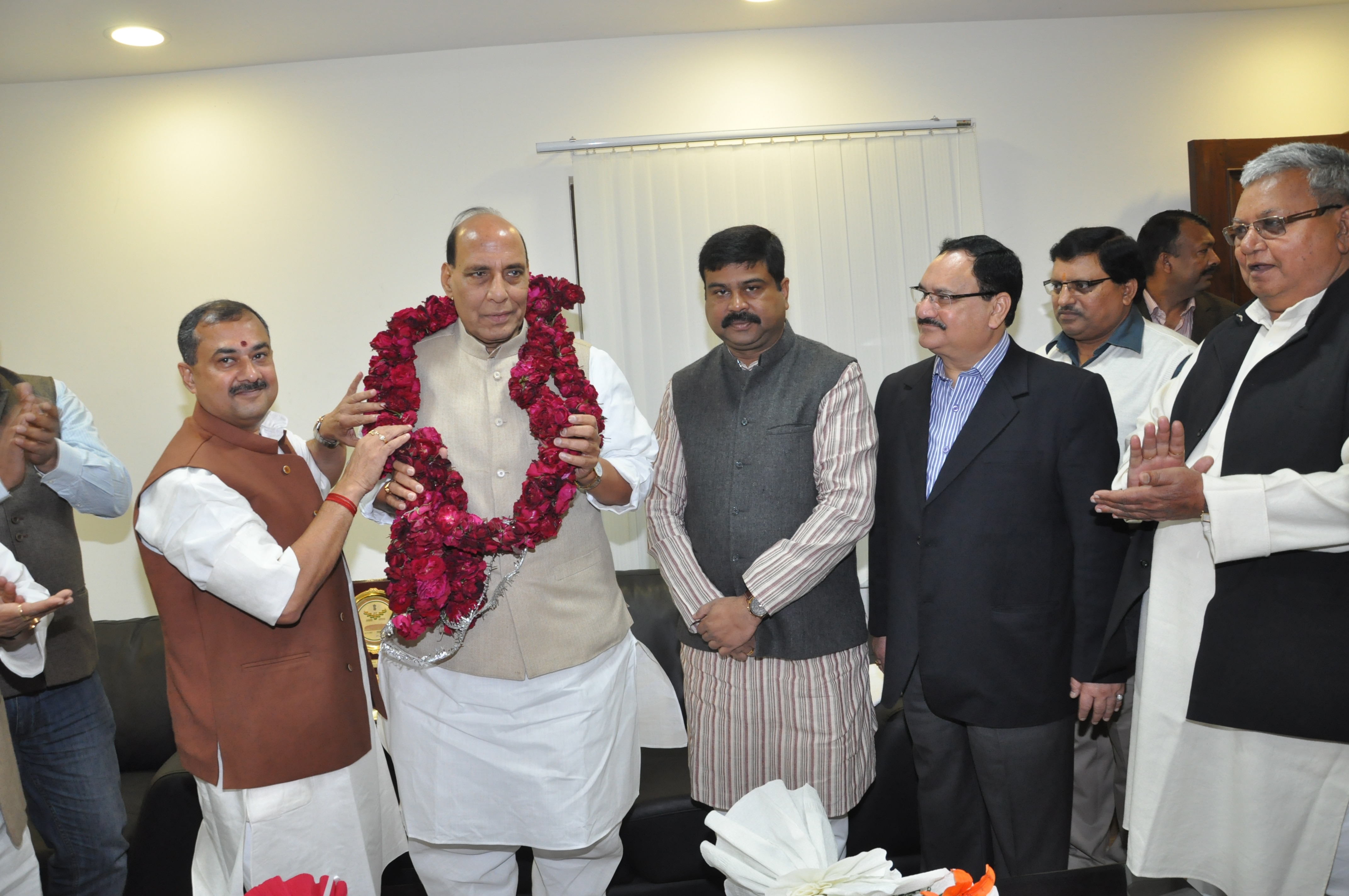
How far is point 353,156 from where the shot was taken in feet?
15.0

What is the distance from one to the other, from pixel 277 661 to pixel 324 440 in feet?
2.15

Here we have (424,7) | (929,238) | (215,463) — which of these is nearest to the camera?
(215,463)

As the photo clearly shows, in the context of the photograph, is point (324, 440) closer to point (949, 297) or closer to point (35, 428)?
point (35, 428)

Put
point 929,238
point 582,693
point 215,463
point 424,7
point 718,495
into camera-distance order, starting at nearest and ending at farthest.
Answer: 1. point 215,463
2. point 582,693
3. point 718,495
4. point 424,7
5. point 929,238

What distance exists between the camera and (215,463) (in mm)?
2363

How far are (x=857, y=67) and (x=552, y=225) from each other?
1.72 m

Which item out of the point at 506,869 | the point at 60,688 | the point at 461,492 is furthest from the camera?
the point at 60,688

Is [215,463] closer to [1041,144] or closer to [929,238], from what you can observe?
[929,238]

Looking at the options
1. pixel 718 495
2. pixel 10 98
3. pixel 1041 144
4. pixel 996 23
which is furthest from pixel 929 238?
pixel 10 98

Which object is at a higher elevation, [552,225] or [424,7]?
[424,7]

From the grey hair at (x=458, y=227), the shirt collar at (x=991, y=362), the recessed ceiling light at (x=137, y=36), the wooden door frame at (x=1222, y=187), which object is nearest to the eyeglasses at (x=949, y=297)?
the shirt collar at (x=991, y=362)

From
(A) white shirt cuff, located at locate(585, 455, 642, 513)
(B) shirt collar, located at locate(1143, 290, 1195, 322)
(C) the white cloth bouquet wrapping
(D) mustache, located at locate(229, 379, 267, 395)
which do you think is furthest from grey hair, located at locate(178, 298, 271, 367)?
(B) shirt collar, located at locate(1143, 290, 1195, 322)

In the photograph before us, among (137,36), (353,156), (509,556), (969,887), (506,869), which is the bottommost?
(506,869)

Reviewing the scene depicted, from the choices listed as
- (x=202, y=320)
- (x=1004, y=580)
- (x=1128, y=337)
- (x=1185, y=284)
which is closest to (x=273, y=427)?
(x=202, y=320)
